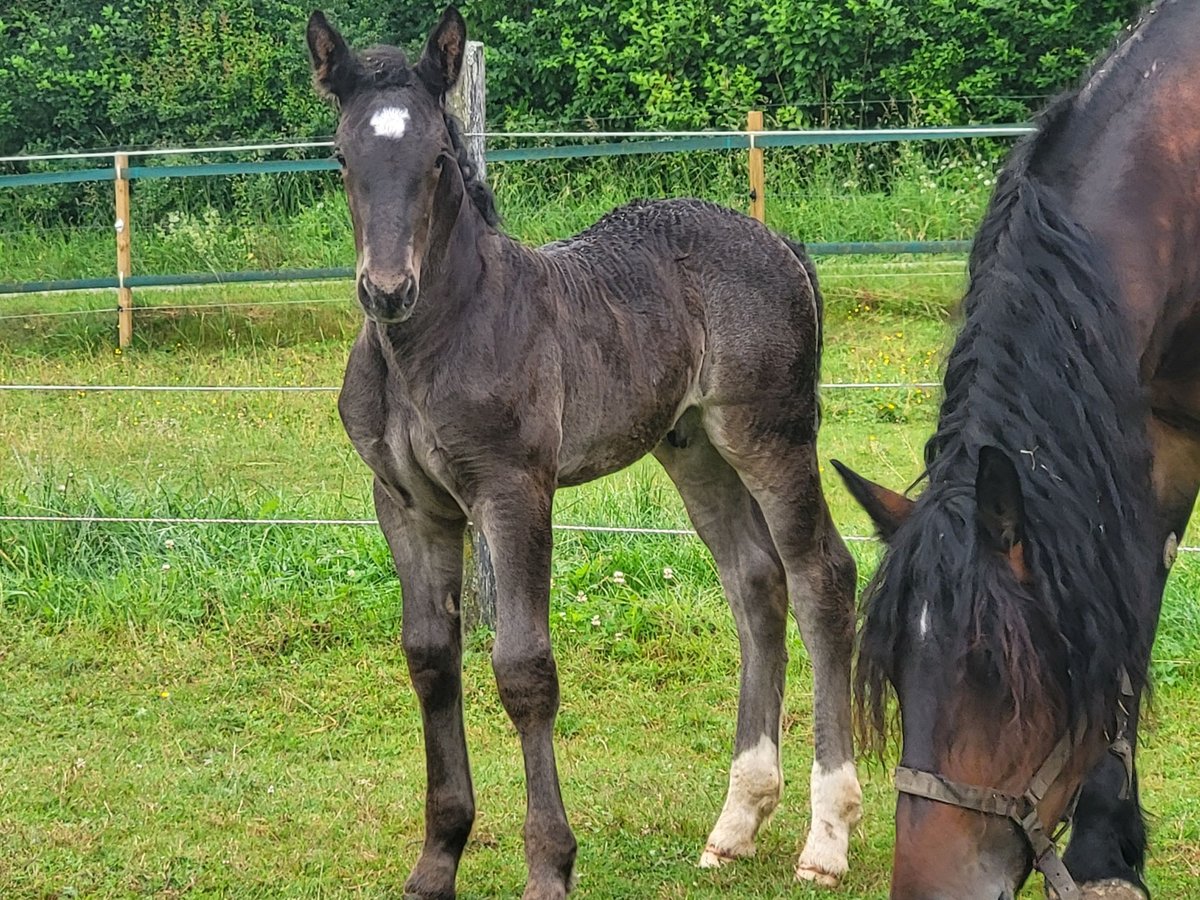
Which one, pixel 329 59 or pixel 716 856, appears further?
pixel 716 856

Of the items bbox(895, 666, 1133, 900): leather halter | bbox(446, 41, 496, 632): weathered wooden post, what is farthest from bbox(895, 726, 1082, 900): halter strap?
bbox(446, 41, 496, 632): weathered wooden post

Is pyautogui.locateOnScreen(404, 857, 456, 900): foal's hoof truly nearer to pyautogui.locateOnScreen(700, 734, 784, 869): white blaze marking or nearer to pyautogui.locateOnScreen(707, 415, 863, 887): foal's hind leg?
pyautogui.locateOnScreen(700, 734, 784, 869): white blaze marking

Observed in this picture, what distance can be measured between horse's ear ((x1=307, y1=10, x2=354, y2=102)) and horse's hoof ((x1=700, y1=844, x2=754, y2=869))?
7.73 ft

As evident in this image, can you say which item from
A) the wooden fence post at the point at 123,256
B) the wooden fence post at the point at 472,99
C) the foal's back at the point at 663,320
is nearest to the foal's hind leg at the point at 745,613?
the foal's back at the point at 663,320

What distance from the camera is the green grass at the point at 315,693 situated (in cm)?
430

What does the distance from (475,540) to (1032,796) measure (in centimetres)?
357

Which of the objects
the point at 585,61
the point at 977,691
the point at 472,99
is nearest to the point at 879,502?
the point at 977,691

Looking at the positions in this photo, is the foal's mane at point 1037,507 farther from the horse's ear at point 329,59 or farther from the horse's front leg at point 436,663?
the horse's ear at point 329,59

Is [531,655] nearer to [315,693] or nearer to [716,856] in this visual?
[716,856]

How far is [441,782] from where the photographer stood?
3988 mm

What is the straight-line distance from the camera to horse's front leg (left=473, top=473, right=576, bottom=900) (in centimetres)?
369

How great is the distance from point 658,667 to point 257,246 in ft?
24.8

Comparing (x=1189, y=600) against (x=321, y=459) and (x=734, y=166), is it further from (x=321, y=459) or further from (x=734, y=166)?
(x=734, y=166)

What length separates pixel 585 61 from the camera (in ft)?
49.6
